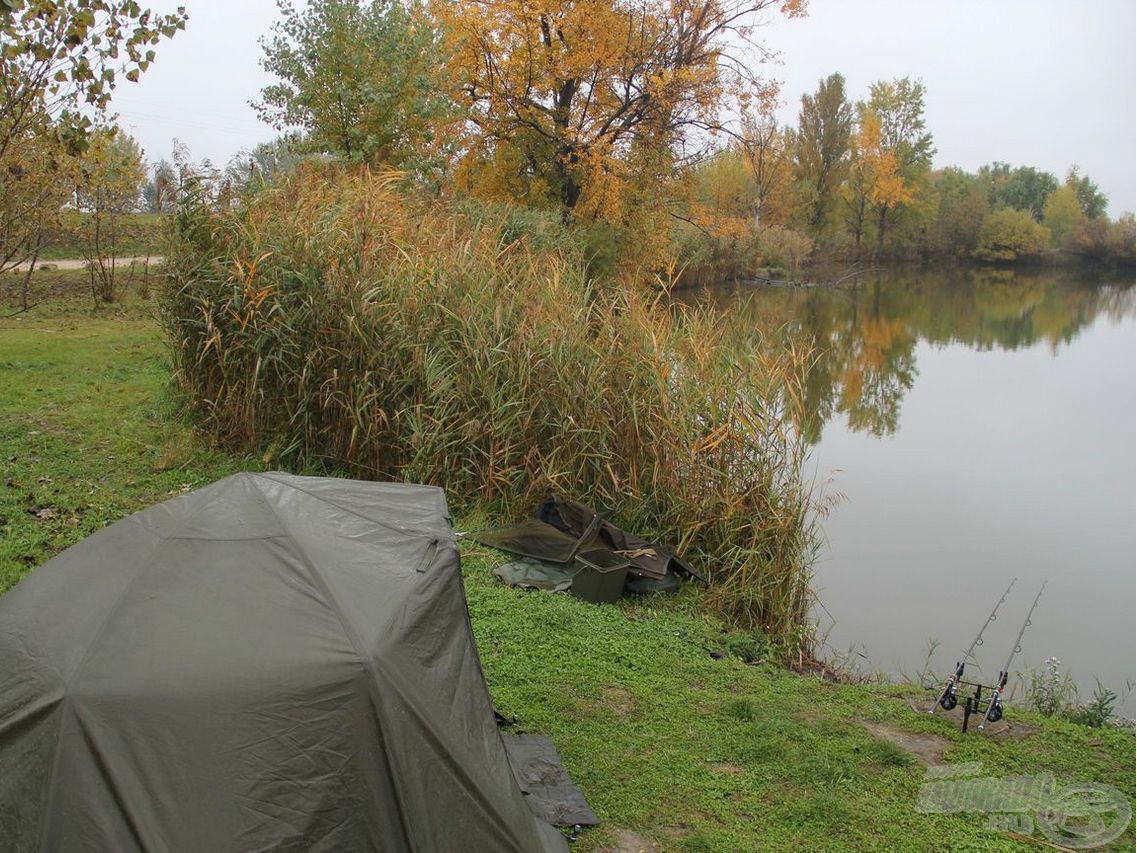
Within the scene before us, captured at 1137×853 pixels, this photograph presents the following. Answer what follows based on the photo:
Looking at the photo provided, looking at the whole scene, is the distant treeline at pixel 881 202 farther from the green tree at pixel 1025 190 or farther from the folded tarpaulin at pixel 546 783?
the folded tarpaulin at pixel 546 783

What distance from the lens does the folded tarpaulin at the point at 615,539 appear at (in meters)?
6.54

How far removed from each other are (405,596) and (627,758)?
1629 mm

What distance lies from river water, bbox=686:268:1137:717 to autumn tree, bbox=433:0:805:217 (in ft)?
18.7

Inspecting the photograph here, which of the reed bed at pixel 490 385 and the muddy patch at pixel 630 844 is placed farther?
the reed bed at pixel 490 385

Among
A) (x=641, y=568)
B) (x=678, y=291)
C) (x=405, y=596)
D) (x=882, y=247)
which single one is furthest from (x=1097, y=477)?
(x=882, y=247)

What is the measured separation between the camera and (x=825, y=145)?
47375 millimetres

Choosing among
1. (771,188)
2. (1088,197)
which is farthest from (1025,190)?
(771,188)

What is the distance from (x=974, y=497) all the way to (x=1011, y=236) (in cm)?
4987

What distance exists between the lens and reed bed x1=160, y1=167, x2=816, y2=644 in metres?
7.04

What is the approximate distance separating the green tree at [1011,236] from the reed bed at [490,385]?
53233 millimetres

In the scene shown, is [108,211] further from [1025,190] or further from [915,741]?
[1025,190]

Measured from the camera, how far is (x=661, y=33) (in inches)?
791

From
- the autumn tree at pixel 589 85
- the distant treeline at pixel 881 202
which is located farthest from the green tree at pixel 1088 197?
the autumn tree at pixel 589 85

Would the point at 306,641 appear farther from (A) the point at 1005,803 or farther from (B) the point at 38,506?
(B) the point at 38,506
